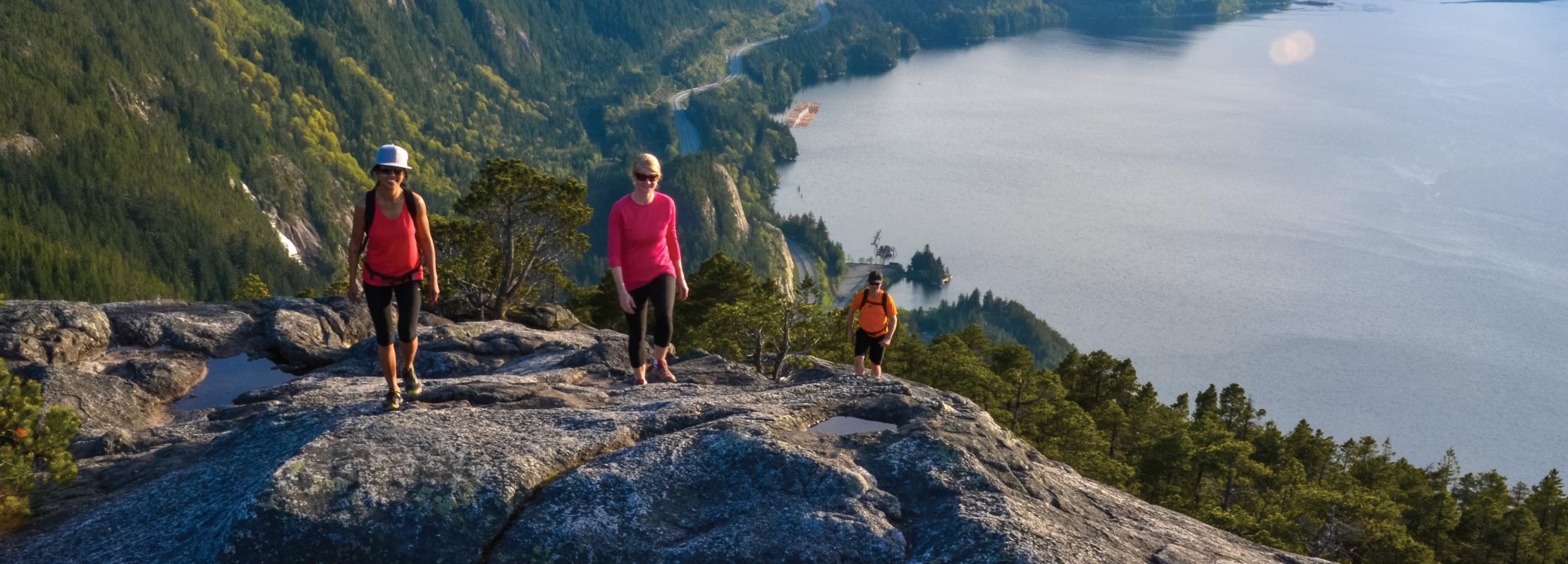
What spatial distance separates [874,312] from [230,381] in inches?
588

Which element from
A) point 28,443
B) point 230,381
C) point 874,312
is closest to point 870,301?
point 874,312

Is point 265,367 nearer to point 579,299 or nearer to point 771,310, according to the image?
point 771,310

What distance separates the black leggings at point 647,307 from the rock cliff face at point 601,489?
3.17 feet

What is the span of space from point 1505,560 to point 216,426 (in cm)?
7405

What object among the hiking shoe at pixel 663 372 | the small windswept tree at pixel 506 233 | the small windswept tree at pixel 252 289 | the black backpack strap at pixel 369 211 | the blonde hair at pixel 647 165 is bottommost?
the small windswept tree at pixel 252 289

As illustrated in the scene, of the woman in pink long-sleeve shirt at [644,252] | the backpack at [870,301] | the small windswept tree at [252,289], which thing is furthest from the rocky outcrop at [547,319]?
the small windswept tree at [252,289]

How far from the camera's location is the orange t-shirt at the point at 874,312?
22406 millimetres

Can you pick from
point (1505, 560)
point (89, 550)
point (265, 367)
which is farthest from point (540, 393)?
point (1505, 560)

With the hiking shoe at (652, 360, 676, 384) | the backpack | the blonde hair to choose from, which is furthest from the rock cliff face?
the backpack

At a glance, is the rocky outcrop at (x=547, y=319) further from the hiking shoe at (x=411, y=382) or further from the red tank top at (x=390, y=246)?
the red tank top at (x=390, y=246)

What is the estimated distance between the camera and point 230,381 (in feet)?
82.2

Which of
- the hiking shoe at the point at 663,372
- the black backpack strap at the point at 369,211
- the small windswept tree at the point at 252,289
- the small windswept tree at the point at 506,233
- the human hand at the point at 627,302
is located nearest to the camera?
the black backpack strap at the point at 369,211

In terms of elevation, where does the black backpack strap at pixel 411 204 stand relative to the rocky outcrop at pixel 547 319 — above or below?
above

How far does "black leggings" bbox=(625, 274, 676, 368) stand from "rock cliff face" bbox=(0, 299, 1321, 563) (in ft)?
3.17
